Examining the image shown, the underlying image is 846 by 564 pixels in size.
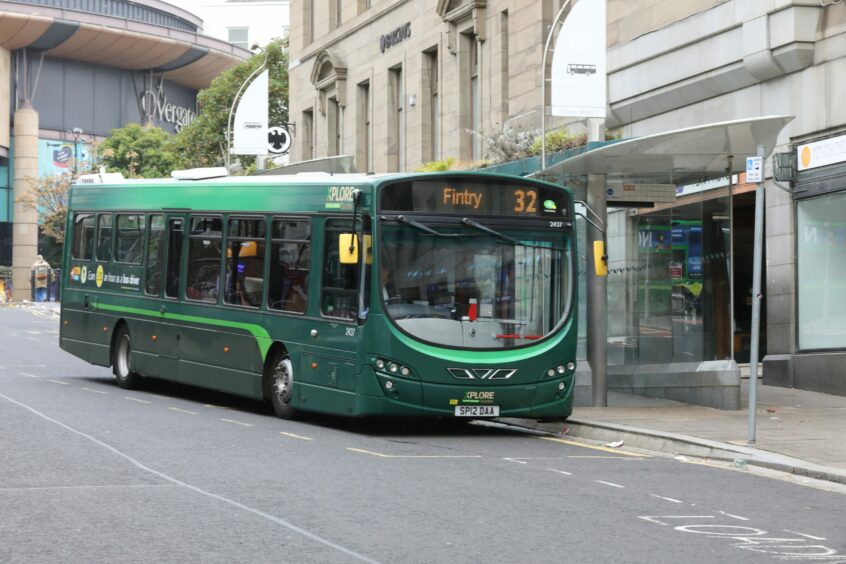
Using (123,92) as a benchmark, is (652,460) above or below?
below

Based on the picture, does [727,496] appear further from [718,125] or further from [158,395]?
[158,395]

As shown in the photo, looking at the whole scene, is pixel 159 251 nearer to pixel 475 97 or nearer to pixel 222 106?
→ pixel 475 97

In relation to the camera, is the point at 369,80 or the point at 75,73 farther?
the point at 75,73

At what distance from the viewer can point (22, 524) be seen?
9.45 meters

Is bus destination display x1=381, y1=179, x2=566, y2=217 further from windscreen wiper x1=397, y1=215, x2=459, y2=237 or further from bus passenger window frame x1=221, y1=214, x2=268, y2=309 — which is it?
bus passenger window frame x1=221, y1=214, x2=268, y2=309

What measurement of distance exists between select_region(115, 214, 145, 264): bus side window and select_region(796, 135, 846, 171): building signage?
33.2 ft

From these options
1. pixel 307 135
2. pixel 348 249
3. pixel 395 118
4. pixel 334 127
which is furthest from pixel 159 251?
pixel 307 135

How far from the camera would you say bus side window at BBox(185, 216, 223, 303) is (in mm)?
19141

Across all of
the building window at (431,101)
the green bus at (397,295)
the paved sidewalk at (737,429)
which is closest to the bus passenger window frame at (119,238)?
the green bus at (397,295)

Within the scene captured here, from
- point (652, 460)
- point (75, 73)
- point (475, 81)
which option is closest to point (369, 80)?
point (475, 81)

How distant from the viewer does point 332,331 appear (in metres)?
16.3

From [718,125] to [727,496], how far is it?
5.50 m

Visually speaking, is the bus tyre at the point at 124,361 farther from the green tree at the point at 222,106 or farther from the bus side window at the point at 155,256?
the green tree at the point at 222,106

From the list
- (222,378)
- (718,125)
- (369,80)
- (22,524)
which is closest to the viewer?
(22,524)
